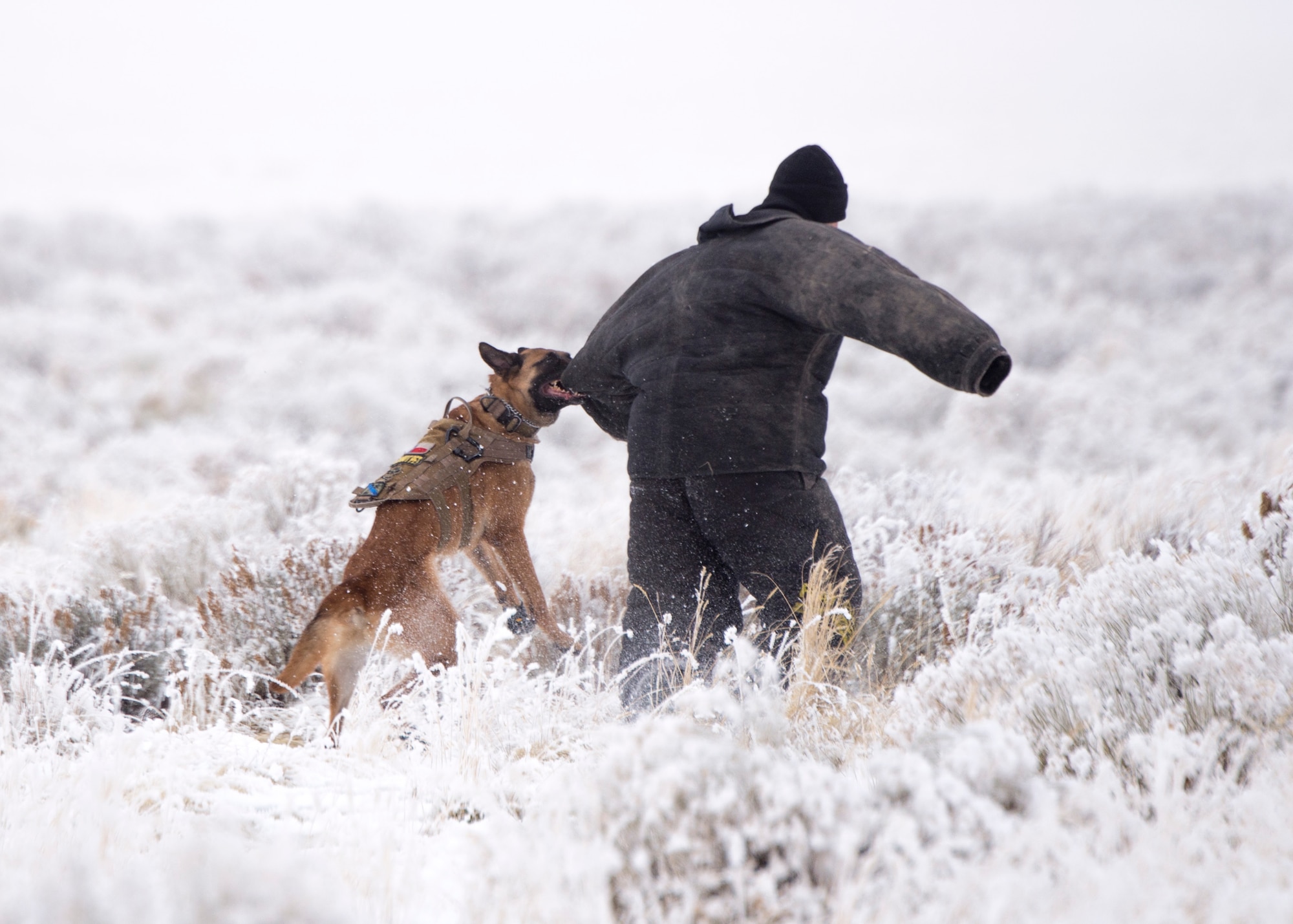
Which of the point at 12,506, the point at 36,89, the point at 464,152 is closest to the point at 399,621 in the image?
the point at 12,506

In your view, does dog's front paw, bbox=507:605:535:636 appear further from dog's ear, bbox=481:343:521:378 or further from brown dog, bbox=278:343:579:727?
dog's ear, bbox=481:343:521:378

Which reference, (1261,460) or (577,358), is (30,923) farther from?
(1261,460)

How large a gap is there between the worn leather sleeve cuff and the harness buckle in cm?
192

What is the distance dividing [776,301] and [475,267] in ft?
59.7

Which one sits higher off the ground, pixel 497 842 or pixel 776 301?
pixel 776 301

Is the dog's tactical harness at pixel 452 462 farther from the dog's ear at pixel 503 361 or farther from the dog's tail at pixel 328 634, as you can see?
the dog's tail at pixel 328 634

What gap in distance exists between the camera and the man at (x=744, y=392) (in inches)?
100

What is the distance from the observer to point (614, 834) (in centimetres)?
148

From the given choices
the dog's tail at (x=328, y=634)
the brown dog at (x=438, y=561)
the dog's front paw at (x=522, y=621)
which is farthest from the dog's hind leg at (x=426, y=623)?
the dog's front paw at (x=522, y=621)

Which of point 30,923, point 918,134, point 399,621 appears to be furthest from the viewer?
point 918,134

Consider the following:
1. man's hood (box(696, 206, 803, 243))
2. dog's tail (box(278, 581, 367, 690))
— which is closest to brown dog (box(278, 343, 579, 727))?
dog's tail (box(278, 581, 367, 690))

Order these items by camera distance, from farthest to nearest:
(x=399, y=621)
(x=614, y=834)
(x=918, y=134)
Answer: (x=918, y=134) → (x=399, y=621) → (x=614, y=834)

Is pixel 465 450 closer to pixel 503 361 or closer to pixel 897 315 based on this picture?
pixel 503 361

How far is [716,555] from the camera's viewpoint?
9.82 ft
